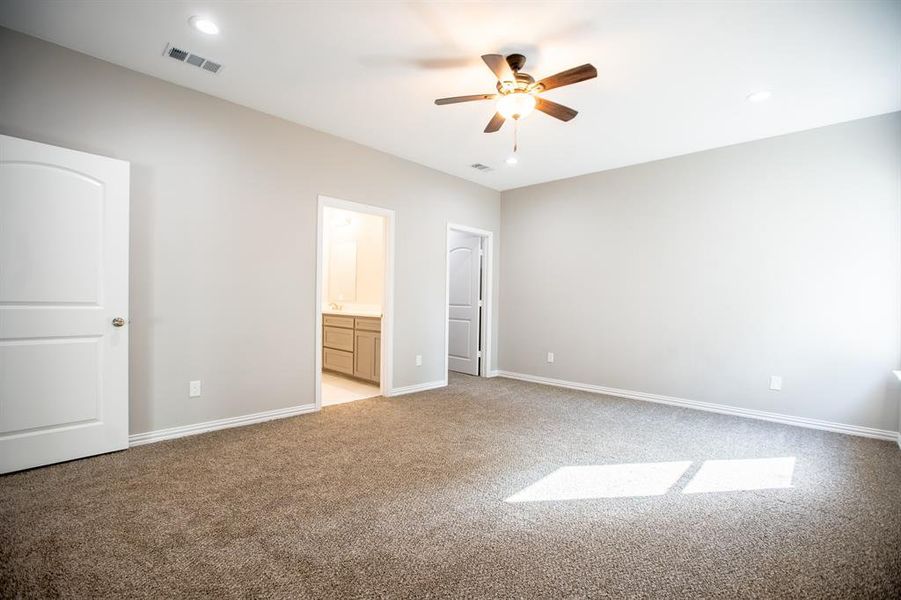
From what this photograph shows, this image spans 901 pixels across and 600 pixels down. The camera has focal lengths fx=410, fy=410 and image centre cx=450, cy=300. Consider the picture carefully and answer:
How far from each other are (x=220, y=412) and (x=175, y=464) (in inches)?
29.8

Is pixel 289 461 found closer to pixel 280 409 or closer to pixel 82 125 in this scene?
pixel 280 409

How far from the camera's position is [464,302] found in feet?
20.4

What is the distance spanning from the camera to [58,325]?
8.74 feet

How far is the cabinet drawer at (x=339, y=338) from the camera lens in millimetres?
5586

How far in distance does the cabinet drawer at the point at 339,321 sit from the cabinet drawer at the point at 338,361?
369mm

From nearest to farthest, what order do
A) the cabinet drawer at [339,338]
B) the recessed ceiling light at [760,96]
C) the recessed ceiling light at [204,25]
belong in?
the recessed ceiling light at [204,25], the recessed ceiling light at [760,96], the cabinet drawer at [339,338]

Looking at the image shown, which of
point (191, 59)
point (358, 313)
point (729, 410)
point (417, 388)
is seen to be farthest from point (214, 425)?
point (729, 410)

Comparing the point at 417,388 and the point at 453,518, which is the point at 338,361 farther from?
the point at 453,518

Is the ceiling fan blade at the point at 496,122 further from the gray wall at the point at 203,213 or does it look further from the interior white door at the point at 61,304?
the interior white door at the point at 61,304

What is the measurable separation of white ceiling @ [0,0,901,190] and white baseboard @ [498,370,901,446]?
2.74 meters

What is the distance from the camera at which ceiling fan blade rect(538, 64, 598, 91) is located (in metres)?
2.37

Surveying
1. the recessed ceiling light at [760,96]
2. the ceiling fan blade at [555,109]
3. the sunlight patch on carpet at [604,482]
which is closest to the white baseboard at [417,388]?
the sunlight patch on carpet at [604,482]

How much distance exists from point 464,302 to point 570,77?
13.1 ft

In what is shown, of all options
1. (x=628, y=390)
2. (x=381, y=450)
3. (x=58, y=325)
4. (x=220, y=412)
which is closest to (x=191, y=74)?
(x=58, y=325)
